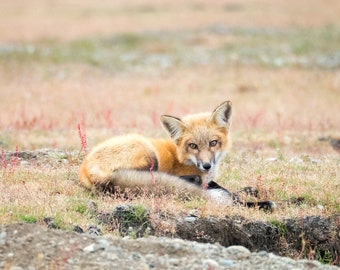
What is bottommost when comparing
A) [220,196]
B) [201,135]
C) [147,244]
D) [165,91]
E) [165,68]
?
[147,244]

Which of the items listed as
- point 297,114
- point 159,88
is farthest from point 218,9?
point 297,114

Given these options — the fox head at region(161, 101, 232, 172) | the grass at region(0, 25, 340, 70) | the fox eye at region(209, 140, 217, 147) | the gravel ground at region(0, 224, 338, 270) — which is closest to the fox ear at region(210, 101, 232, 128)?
the fox head at region(161, 101, 232, 172)

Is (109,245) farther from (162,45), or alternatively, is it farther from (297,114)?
(162,45)

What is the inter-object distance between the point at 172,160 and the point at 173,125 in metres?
0.49

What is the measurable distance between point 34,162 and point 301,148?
5.29m

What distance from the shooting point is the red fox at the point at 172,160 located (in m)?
8.51

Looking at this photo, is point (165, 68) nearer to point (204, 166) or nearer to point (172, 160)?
point (172, 160)

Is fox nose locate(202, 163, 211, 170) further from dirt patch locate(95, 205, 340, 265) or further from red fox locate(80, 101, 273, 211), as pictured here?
dirt patch locate(95, 205, 340, 265)

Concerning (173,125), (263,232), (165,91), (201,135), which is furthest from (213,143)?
(165,91)

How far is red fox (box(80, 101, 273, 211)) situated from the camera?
27.9ft

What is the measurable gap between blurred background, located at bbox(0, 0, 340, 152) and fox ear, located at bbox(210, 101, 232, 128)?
4010 millimetres

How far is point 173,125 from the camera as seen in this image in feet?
29.7

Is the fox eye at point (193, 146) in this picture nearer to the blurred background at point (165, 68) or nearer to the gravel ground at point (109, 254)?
the gravel ground at point (109, 254)

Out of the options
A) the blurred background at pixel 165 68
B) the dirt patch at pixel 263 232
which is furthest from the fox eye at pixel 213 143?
the blurred background at pixel 165 68
